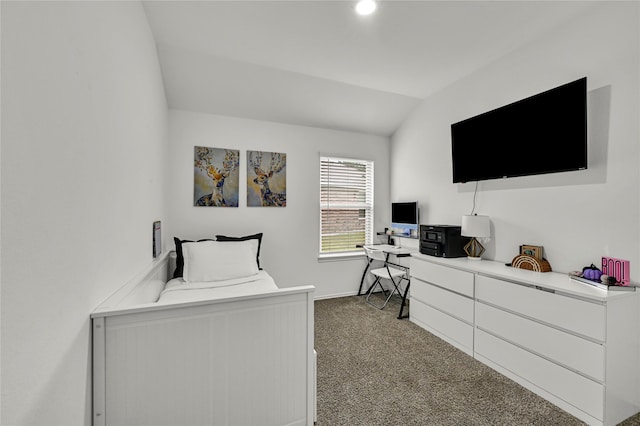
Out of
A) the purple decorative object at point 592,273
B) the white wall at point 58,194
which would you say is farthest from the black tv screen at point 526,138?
the white wall at point 58,194

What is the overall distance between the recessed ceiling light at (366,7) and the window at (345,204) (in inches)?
82.0

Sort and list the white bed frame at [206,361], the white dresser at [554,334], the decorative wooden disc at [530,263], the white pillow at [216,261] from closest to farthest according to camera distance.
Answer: the white bed frame at [206,361] → the white dresser at [554,334] → the decorative wooden disc at [530,263] → the white pillow at [216,261]

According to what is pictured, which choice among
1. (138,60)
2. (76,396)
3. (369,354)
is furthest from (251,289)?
(138,60)

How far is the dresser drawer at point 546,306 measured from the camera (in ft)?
5.50

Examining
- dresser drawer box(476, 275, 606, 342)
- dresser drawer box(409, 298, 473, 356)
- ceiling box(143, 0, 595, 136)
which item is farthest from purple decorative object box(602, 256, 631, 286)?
ceiling box(143, 0, 595, 136)

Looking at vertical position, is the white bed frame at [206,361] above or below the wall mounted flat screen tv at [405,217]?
below

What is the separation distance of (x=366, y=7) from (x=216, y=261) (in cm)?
257

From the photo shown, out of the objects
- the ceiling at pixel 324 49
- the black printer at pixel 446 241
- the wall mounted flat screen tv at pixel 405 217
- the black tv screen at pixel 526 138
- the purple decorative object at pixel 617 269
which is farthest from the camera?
the wall mounted flat screen tv at pixel 405 217

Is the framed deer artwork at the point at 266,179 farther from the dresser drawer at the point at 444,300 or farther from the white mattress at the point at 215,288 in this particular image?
the dresser drawer at the point at 444,300

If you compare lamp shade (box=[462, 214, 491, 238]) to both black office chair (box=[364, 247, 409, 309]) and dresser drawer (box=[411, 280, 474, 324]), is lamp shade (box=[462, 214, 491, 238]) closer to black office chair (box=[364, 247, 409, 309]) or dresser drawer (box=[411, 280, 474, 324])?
dresser drawer (box=[411, 280, 474, 324])

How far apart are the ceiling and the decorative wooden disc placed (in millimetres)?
1956

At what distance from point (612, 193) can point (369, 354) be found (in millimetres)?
2225

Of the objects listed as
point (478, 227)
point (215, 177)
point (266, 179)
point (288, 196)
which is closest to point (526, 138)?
point (478, 227)

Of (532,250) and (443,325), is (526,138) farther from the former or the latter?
(443,325)
